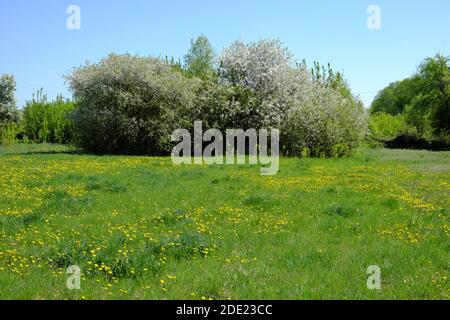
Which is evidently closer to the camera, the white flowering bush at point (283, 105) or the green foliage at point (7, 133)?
the white flowering bush at point (283, 105)

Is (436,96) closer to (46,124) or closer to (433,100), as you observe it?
(433,100)

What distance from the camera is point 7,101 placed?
44.4 m

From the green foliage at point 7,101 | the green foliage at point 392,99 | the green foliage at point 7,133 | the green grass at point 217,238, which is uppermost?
the green foliage at point 392,99

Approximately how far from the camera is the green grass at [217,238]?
7.10 metres

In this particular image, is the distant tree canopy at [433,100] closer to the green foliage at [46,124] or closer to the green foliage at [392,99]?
the green foliage at [46,124]

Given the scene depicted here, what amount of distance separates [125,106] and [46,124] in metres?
18.9

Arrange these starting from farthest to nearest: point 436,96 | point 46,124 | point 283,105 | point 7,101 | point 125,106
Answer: point 436,96
point 46,124
point 7,101
point 283,105
point 125,106

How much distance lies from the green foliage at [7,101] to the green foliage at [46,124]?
4.64 metres

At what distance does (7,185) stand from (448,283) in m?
13.4

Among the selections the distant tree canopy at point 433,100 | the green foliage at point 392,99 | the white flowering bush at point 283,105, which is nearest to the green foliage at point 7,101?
the white flowering bush at point 283,105

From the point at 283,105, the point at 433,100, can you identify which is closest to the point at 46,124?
the point at 283,105

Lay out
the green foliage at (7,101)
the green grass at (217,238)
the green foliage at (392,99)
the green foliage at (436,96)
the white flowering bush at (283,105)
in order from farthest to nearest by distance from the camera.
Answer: the green foliage at (392,99) < the green foliage at (436,96) < the green foliage at (7,101) < the white flowering bush at (283,105) < the green grass at (217,238)
